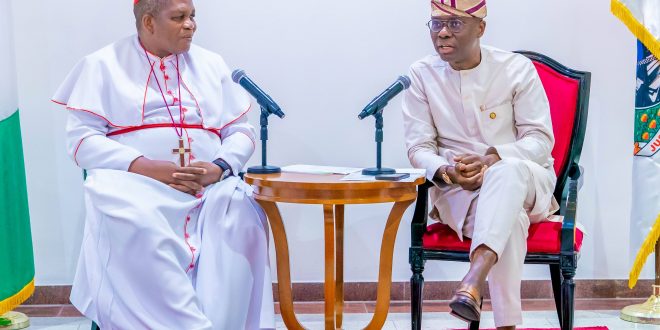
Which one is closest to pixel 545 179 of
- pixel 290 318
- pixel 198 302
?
pixel 290 318

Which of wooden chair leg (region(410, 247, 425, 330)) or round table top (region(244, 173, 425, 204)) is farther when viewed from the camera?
wooden chair leg (region(410, 247, 425, 330))

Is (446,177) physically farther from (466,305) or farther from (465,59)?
(466,305)

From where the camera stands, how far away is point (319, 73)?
529cm

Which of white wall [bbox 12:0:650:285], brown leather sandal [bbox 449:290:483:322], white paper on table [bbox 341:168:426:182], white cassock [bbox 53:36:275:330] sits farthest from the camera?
white wall [bbox 12:0:650:285]

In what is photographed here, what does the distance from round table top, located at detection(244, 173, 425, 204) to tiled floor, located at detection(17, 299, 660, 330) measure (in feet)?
4.32

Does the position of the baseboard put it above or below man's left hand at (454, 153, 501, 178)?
below

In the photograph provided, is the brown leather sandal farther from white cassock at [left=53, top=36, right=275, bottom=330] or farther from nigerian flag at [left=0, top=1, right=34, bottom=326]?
nigerian flag at [left=0, top=1, right=34, bottom=326]

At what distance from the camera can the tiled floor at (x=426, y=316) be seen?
4.91 meters

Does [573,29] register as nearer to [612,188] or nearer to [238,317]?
[612,188]

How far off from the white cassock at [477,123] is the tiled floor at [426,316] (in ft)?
2.82

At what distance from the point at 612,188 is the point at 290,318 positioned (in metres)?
2.33

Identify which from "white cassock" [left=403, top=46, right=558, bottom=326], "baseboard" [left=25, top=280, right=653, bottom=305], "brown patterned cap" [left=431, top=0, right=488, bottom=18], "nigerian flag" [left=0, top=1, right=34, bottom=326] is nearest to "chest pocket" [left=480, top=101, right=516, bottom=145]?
"white cassock" [left=403, top=46, right=558, bottom=326]

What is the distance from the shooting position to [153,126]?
13.9 feet

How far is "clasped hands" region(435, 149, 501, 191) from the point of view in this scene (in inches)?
162
